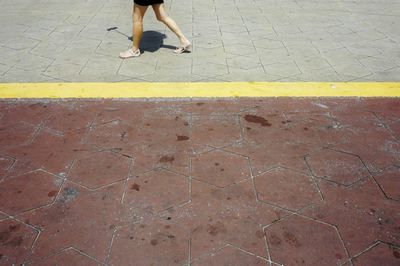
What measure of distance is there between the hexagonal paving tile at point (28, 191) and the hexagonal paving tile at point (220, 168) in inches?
42.8

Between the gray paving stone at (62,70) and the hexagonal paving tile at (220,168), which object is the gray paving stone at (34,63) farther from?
the hexagonal paving tile at (220,168)

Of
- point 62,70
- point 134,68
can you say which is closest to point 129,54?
point 134,68

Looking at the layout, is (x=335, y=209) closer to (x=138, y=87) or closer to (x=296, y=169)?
(x=296, y=169)

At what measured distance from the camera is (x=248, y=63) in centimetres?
491

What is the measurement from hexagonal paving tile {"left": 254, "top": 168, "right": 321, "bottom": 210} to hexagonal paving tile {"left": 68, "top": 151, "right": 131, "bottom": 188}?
107cm

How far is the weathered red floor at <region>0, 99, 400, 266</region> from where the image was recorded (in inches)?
93.0

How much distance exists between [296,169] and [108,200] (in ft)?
4.85

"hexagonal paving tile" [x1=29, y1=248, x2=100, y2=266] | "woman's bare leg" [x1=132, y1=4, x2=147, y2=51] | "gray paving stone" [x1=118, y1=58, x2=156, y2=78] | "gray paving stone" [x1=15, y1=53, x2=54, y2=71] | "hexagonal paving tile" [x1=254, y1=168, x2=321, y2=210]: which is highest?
"woman's bare leg" [x1=132, y1=4, x2=147, y2=51]

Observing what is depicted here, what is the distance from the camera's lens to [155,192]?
2781mm

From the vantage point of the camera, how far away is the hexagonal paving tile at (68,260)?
88.8 inches

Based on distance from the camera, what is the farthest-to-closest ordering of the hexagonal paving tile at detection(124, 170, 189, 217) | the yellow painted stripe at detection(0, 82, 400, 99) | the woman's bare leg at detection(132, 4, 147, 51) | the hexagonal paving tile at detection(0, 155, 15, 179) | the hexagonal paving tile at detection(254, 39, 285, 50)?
1. the hexagonal paving tile at detection(254, 39, 285, 50)
2. the woman's bare leg at detection(132, 4, 147, 51)
3. the yellow painted stripe at detection(0, 82, 400, 99)
4. the hexagonal paving tile at detection(0, 155, 15, 179)
5. the hexagonal paving tile at detection(124, 170, 189, 217)

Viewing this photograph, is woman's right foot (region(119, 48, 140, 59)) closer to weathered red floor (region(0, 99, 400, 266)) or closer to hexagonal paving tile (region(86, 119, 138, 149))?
weathered red floor (region(0, 99, 400, 266))

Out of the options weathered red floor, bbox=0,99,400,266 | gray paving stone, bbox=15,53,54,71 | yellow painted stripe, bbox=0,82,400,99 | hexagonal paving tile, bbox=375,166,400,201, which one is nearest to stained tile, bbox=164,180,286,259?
weathered red floor, bbox=0,99,400,266

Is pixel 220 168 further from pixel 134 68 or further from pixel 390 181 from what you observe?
pixel 134 68
